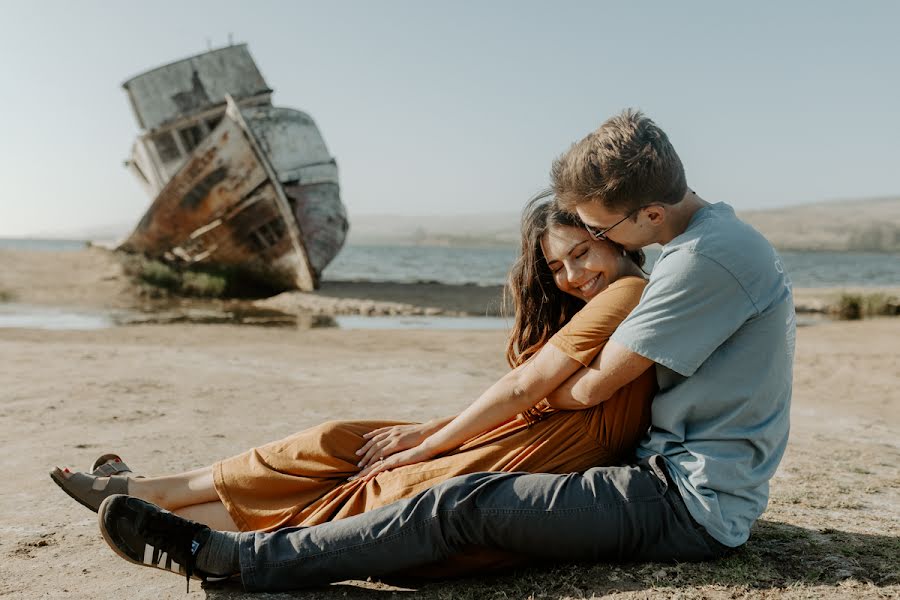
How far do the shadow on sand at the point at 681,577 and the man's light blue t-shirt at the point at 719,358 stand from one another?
0.14m

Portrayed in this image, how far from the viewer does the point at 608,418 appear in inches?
103

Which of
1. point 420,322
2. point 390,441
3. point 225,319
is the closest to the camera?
point 390,441

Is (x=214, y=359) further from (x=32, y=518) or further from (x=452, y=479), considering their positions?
(x=452, y=479)

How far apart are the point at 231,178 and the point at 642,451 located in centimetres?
1484

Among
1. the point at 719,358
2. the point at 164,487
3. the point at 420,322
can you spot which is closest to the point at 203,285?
the point at 420,322

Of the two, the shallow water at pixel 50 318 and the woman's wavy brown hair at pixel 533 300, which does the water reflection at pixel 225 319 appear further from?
the woman's wavy brown hair at pixel 533 300

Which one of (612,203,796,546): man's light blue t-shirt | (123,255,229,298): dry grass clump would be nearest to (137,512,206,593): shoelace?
(612,203,796,546): man's light blue t-shirt

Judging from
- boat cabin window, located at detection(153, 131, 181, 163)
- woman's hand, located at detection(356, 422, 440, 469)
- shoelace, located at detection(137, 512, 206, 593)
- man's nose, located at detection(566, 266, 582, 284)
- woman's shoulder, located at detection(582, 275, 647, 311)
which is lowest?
shoelace, located at detection(137, 512, 206, 593)

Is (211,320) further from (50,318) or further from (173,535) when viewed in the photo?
(173,535)

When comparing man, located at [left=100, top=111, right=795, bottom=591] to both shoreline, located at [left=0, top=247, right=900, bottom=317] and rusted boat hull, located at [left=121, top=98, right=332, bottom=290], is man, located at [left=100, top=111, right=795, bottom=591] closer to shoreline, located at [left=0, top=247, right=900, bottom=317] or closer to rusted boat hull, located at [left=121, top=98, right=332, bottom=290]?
shoreline, located at [left=0, top=247, right=900, bottom=317]

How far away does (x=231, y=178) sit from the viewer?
1625 centimetres

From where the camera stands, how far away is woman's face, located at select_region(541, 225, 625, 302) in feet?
9.27

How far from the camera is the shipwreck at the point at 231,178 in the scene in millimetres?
16219

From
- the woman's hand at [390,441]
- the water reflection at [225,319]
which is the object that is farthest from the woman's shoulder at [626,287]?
the water reflection at [225,319]
